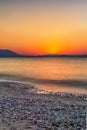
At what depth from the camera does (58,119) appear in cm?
1070

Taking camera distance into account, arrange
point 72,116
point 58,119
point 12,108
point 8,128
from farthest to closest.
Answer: point 12,108, point 72,116, point 58,119, point 8,128

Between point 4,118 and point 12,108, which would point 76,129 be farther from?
point 12,108

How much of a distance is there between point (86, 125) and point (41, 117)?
2.06m

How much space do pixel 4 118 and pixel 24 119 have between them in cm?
73

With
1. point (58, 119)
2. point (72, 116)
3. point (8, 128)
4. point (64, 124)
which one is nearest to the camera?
point (8, 128)

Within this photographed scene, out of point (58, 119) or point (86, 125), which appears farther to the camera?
point (58, 119)

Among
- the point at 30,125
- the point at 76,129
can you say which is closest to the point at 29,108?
the point at 30,125

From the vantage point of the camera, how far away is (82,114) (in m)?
11.9

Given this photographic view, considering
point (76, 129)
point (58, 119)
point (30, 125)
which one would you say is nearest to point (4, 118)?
point (30, 125)

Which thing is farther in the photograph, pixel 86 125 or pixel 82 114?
pixel 82 114

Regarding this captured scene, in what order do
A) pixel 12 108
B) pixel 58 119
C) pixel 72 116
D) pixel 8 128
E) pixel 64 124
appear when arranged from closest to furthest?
pixel 8 128, pixel 64 124, pixel 58 119, pixel 72 116, pixel 12 108

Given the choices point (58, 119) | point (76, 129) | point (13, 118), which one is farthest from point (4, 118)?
point (76, 129)

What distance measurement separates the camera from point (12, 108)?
489 inches

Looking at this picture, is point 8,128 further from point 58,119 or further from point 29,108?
point 29,108
